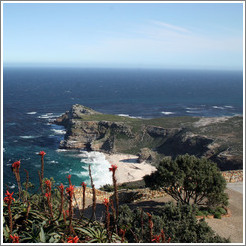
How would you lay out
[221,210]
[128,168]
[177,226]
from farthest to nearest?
[128,168] < [221,210] < [177,226]

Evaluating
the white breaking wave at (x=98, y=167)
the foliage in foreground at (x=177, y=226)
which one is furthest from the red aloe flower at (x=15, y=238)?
the white breaking wave at (x=98, y=167)

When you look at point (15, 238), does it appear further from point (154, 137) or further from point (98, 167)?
point (154, 137)

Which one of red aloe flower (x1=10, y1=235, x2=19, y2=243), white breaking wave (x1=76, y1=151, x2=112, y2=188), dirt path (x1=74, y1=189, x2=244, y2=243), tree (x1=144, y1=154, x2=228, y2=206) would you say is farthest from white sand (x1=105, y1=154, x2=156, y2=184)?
red aloe flower (x1=10, y1=235, x2=19, y2=243)

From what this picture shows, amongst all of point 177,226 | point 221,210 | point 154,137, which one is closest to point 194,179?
point 221,210

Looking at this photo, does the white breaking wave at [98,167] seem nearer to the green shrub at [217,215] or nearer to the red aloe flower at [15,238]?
the green shrub at [217,215]

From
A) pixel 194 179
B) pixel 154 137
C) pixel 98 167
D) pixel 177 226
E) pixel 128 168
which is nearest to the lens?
pixel 177 226

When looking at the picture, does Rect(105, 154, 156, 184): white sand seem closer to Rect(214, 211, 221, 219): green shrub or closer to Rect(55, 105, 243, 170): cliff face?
Rect(55, 105, 243, 170): cliff face
